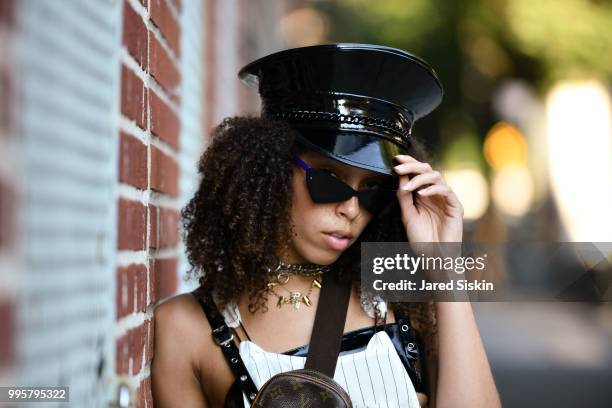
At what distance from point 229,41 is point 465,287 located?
4407 millimetres

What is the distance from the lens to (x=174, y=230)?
104 inches

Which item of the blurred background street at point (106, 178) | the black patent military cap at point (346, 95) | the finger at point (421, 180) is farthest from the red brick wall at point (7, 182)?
the finger at point (421, 180)

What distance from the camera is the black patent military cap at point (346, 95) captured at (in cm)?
201

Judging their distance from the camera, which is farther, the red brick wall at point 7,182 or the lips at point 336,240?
the lips at point 336,240

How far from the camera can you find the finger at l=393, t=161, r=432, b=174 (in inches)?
81.4

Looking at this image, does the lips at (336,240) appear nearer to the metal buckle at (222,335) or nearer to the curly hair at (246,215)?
the curly hair at (246,215)

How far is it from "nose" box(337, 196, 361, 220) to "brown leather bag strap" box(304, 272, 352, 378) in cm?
25

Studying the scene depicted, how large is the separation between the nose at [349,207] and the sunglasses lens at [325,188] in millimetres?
27

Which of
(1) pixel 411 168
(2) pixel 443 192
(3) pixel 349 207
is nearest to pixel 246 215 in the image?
(3) pixel 349 207

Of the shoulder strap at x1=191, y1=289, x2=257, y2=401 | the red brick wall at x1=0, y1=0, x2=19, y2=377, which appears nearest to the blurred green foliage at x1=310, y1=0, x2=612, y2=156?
the shoulder strap at x1=191, y1=289, x2=257, y2=401

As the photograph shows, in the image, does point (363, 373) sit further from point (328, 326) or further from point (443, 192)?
point (443, 192)

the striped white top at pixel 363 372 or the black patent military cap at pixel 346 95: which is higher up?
the black patent military cap at pixel 346 95

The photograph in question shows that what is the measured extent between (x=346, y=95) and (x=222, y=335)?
817 millimetres

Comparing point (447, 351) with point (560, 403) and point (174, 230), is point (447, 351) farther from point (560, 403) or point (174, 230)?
point (560, 403)
